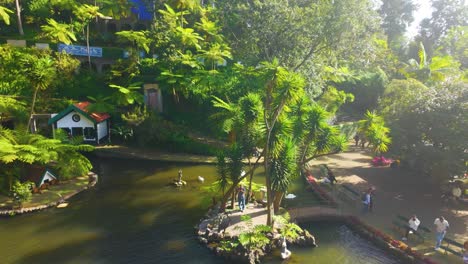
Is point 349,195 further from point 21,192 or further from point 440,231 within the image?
point 21,192

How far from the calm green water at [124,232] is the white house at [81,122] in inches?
364

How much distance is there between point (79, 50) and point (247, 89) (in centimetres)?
2330

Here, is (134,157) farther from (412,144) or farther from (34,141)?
(412,144)

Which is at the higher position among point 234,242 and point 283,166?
point 283,166

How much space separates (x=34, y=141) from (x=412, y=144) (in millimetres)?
25523

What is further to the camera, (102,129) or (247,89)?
(102,129)

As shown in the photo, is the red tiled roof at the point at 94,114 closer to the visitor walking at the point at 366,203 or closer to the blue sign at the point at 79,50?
the blue sign at the point at 79,50

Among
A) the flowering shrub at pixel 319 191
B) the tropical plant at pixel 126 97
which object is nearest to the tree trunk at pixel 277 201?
the flowering shrub at pixel 319 191

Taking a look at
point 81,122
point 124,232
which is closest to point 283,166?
point 124,232

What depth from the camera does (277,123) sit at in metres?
16.4

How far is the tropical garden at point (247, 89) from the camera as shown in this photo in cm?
1742

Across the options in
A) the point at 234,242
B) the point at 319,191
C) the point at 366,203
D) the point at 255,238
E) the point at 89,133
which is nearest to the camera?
the point at 255,238

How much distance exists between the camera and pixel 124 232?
17.8 metres

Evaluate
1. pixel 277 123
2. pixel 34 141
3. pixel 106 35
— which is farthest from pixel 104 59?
pixel 277 123
